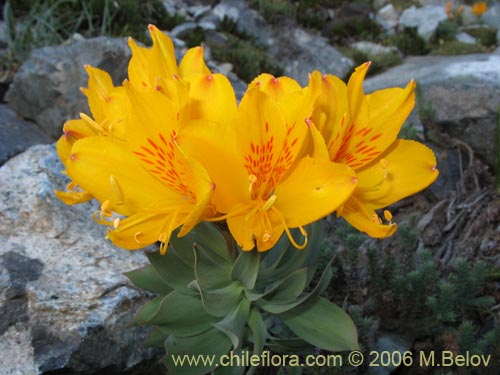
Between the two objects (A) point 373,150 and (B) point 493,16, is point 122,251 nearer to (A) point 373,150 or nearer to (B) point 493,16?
(A) point 373,150

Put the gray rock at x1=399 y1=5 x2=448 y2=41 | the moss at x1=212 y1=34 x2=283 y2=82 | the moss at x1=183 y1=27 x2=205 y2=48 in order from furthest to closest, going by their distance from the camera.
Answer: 1. the gray rock at x1=399 y1=5 x2=448 y2=41
2. the moss at x1=183 y1=27 x2=205 y2=48
3. the moss at x1=212 y1=34 x2=283 y2=82

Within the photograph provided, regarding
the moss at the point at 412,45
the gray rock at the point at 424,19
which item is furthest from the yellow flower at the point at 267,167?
the gray rock at the point at 424,19

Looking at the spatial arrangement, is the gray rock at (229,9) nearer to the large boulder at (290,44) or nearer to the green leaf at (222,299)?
the large boulder at (290,44)

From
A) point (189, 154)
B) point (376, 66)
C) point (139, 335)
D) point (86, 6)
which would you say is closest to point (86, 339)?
point (139, 335)

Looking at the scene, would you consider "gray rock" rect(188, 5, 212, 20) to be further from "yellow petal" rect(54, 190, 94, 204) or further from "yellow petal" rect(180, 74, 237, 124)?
"yellow petal" rect(180, 74, 237, 124)

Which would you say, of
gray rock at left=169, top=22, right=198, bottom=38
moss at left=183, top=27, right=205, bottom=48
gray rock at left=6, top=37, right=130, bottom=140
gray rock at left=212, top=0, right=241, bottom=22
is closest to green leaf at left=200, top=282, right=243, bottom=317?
gray rock at left=6, top=37, right=130, bottom=140

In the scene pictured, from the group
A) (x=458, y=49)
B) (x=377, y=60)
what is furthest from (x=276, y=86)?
(x=458, y=49)
